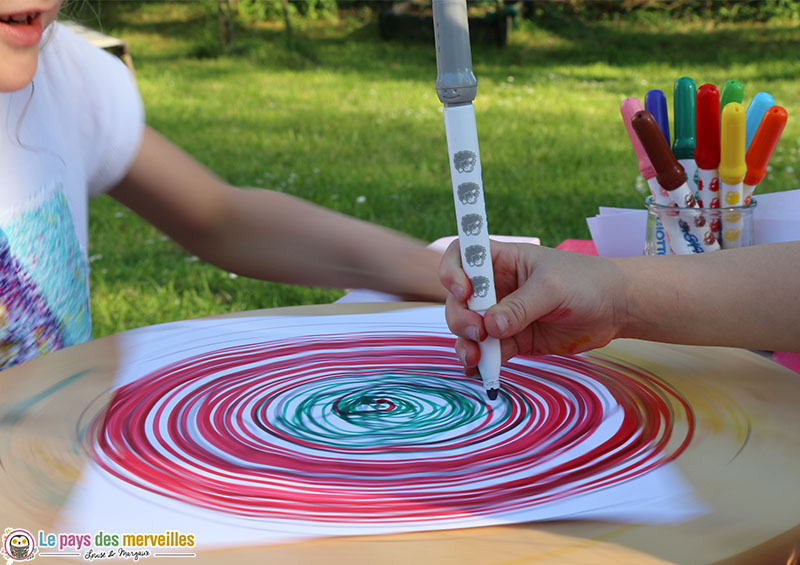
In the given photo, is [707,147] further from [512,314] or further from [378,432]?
[378,432]

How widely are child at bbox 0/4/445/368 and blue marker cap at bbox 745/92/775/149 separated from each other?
0.41m

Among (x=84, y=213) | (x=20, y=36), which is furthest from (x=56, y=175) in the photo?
(x=20, y=36)

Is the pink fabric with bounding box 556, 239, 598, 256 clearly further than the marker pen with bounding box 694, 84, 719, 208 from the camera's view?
Yes

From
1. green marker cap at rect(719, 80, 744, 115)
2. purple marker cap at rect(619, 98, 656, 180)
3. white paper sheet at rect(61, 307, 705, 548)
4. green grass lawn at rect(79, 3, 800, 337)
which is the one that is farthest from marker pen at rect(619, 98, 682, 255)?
green grass lawn at rect(79, 3, 800, 337)

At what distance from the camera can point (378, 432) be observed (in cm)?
71

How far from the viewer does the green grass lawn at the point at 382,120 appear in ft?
8.82

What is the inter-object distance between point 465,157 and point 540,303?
149 millimetres

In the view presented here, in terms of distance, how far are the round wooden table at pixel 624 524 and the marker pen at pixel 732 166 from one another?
220 millimetres

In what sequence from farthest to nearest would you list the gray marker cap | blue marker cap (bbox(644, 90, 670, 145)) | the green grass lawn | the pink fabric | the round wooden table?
1. the green grass lawn
2. the pink fabric
3. blue marker cap (bbox(644, 90, 670, 145))
4. the gray marker cap
5. the round wooden table

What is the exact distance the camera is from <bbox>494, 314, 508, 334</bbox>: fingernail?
2.39 feet

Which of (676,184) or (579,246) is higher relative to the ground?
(676,184)

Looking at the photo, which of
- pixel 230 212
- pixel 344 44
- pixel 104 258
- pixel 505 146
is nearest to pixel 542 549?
pixel 230 212

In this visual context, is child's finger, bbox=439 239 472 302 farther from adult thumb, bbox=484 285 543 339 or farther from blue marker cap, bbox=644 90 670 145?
blue marker cap, bbox=644 90 670 145

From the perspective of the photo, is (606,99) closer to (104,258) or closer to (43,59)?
(104,258)
